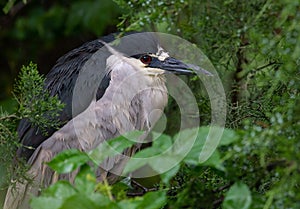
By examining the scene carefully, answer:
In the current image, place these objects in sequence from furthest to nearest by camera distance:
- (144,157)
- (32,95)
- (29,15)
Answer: (29,15) → (32,95) → (144,157)

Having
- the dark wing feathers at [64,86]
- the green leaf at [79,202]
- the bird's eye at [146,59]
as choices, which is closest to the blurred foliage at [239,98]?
the green leaf at [79,202]

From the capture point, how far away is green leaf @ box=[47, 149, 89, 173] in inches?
53.4

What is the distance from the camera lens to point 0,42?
14.1 ft

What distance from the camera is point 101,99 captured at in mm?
2623

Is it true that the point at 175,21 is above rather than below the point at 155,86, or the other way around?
above

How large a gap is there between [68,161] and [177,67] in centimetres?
130

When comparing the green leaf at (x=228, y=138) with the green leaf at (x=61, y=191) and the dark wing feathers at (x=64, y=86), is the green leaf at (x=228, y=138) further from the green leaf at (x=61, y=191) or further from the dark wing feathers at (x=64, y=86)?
the dark wing feathers at (x=64, y=86)

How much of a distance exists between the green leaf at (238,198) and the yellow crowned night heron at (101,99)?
4.13ft

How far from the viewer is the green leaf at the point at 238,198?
126 centimetres

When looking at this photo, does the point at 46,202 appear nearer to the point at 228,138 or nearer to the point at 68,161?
the point at 68,161

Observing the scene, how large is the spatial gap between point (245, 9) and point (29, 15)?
1.89m

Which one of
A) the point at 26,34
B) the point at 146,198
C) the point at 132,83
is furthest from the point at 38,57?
the point at 146,198

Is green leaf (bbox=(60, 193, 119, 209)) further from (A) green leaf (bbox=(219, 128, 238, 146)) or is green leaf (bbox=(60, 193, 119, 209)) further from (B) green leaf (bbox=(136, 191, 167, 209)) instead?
(A) green leaf (bbox=(219, 128, 238, 146))

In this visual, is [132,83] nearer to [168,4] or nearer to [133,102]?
[133,102]
